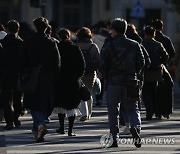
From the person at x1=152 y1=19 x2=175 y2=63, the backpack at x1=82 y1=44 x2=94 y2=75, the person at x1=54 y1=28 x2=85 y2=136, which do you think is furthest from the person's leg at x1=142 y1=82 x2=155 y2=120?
the person at x1=54 y1=28 x2=85 y2=136

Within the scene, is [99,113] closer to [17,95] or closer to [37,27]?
[17,95]

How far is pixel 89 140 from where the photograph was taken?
15.0 m

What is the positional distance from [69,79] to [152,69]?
3.33 metres

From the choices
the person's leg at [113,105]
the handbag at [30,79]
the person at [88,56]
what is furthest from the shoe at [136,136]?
the person at [88,56]

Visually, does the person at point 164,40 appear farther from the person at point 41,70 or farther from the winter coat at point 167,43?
the person at point 41,70

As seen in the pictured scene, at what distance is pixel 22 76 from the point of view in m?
14.7

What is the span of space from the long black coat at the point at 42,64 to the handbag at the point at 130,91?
4.96 feet

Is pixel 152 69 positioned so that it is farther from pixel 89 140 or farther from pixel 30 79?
pixel 30 79


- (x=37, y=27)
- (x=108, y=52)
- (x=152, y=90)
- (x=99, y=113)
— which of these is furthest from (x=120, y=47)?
(x=99, y=113)

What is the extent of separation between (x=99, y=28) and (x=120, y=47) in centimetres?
1370

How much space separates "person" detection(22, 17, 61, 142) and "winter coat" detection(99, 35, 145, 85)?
119cm

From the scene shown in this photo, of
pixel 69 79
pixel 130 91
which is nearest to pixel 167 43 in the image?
pixel 69 79

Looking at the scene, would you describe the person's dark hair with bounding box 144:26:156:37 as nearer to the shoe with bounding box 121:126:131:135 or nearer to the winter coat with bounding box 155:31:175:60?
the winter coat with bounding box 155:31:175:60

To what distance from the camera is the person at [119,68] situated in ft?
44.7
